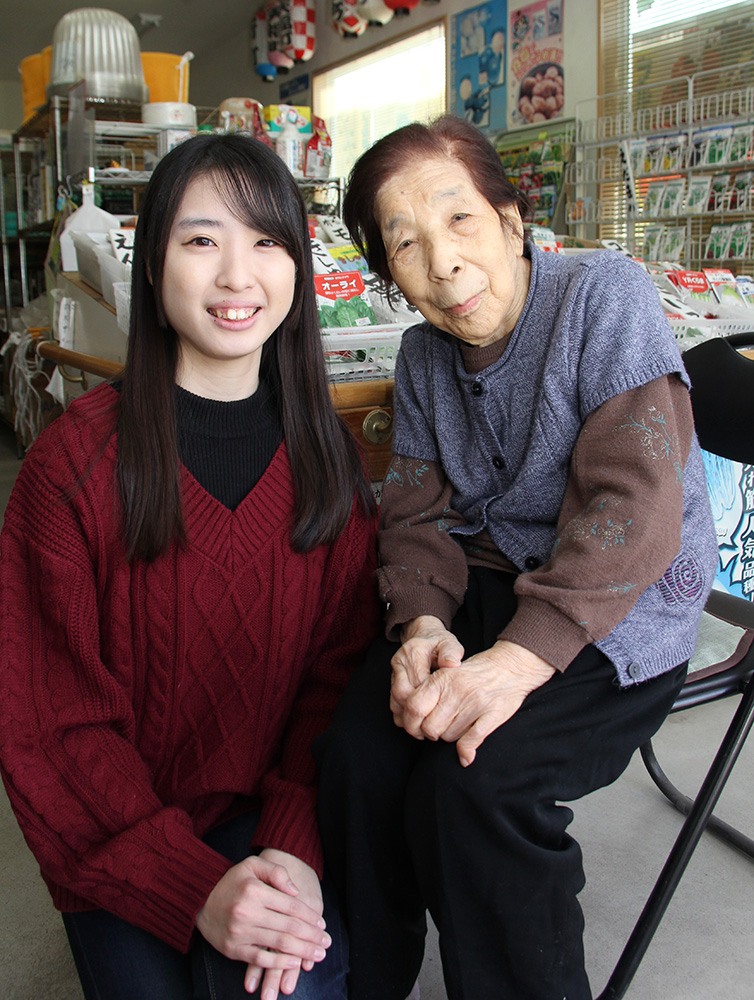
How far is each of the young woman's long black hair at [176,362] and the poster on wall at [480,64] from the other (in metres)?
5.98

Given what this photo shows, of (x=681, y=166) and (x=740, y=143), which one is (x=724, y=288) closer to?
(x=740, y=143)

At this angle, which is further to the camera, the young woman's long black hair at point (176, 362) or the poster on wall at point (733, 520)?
the poster on wall at point (733, 520)

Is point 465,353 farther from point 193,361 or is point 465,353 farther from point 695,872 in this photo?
point 695,872

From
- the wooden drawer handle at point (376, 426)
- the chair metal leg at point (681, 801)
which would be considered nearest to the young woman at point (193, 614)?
the wooden drawer handle at point (376, 426)

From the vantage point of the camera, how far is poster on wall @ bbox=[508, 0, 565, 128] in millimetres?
6012

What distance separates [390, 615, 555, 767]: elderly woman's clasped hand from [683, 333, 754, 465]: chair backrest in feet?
1.85

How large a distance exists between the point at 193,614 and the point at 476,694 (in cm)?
34

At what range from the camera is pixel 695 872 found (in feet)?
4.98

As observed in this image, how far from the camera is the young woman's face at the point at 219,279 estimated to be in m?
0.93

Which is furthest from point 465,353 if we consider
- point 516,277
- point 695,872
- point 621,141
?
point 621,141

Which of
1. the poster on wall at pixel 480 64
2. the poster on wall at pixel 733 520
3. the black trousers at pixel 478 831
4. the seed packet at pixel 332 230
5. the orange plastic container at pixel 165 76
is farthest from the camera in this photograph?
the poster on wall at pixel 480 64

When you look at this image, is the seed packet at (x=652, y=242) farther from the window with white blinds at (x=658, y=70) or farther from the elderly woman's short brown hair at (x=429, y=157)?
the elderly woman's short brown hair at (x=429, y=157)

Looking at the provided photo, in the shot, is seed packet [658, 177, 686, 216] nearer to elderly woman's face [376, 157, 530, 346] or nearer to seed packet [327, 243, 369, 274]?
seed packet [327, 243, 369, 274]

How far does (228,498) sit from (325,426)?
0.16 meters
